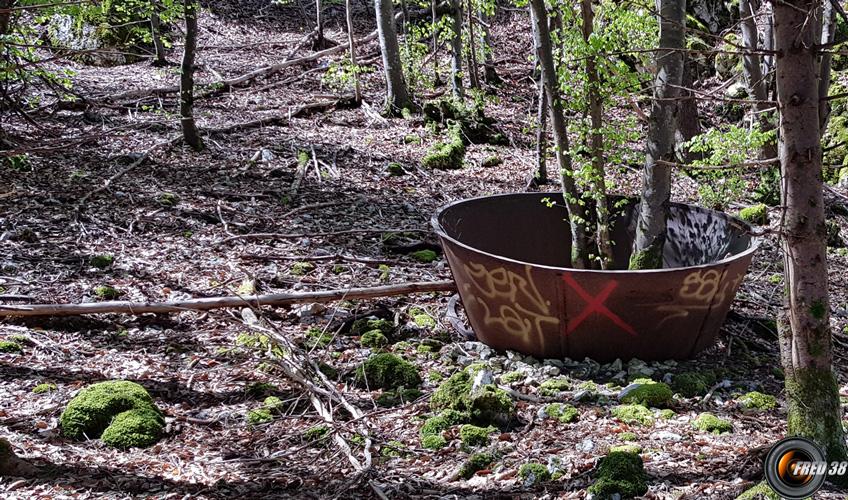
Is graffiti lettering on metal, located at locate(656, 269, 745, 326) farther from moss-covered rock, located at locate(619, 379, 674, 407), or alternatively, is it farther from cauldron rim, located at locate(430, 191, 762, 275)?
moss-covered rock, located at locate(619, 379, 674, 407)

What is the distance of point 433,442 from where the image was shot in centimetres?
423

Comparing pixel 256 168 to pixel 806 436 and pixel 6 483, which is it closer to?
pixel 6 483

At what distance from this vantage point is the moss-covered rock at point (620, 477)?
336cm

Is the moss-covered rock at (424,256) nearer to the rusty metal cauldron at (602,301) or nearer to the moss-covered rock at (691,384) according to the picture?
the rusty metal cauldron at (602,301)

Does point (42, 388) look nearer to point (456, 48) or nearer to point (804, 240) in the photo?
point (804, 240)

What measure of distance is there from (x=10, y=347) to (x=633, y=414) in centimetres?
437

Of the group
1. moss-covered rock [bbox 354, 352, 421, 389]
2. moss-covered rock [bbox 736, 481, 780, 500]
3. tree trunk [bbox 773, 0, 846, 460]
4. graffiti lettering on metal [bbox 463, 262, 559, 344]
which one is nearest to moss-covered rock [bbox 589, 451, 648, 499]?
moss-covered rock [bbox 736, 481, 780, 500]

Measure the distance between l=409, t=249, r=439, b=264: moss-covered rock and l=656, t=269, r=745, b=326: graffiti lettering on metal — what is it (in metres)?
3.07

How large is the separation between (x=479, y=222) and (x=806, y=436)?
3.61m

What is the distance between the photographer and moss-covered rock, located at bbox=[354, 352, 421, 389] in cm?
510

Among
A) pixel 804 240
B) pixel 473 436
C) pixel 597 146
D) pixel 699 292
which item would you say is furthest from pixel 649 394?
pixel 597 146

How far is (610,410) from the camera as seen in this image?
4.52m

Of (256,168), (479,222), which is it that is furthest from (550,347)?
(256,168)
